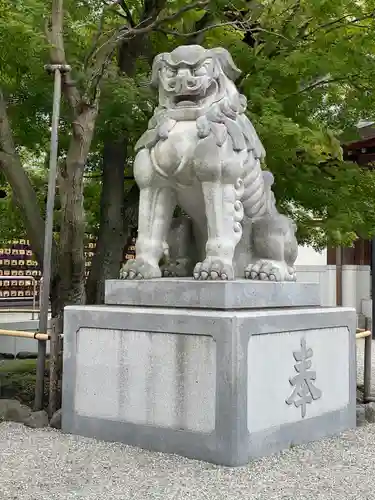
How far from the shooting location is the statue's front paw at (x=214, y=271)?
14.6 ft

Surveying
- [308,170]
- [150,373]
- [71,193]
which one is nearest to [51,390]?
[150,373]

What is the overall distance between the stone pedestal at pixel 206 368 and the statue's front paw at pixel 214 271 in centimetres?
12

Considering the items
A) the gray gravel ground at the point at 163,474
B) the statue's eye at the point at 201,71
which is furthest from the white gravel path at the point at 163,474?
the statue's eye at the point at 201,71

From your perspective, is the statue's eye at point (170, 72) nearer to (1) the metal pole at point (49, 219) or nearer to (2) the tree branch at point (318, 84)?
(1) the metal pole at point (49, 219)

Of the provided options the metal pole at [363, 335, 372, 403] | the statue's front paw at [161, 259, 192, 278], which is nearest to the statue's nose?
the statue's front paw at [161, 259, 192, 278]

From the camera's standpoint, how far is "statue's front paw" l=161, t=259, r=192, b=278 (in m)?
5.20

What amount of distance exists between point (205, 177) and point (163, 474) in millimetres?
2020

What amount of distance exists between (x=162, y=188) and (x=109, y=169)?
2.89 m

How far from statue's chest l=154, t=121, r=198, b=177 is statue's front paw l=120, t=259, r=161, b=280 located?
70 cm

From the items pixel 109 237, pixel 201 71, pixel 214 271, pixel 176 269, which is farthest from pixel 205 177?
pixel 109 237

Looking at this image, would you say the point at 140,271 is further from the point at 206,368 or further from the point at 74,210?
the point at 74,210

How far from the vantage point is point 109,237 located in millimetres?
7387

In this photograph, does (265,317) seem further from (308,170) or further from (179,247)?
(308,170)

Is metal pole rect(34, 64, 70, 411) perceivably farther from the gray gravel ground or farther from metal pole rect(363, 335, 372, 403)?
metal pole rect(363, 335, 372, 403)
